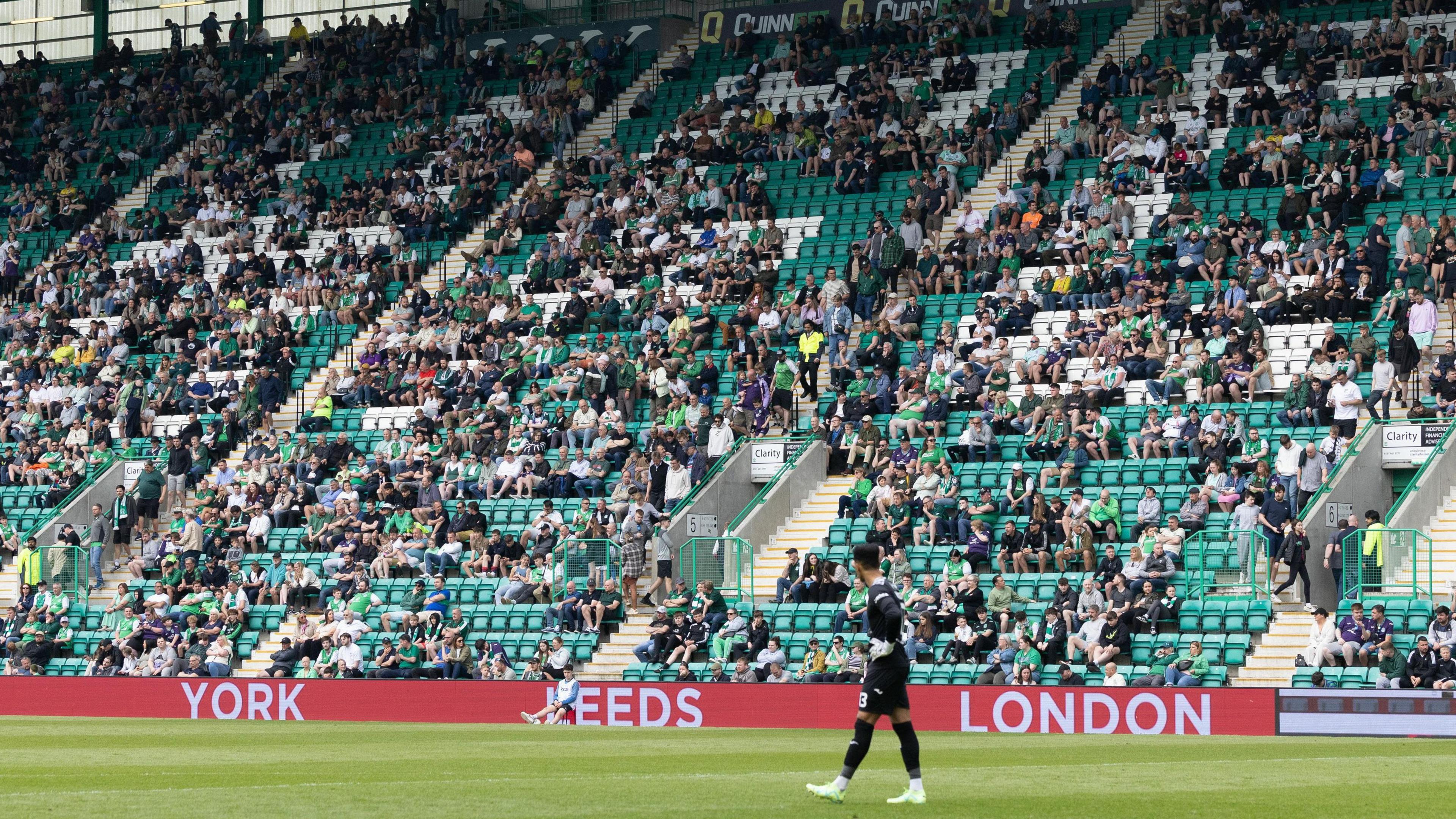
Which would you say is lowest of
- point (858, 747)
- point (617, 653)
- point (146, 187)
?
point (617, 653)

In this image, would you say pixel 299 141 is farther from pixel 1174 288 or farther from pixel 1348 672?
pixel 1348 672

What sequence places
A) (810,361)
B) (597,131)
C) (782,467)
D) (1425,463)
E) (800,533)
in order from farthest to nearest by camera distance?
(597,131)
(810,361)
(782,467)
(800,533)
(1425,463)

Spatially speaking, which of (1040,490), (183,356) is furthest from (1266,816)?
(183,356)

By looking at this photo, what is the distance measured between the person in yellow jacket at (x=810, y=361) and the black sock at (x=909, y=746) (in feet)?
68.8

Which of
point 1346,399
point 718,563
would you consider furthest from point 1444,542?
point 718,563

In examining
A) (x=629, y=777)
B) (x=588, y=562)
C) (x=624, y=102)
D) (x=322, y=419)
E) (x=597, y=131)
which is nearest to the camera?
(x=629, y=777)

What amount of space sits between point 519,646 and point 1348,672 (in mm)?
11472

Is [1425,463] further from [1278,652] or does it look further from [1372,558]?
[1278,652]

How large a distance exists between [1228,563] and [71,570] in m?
18.5

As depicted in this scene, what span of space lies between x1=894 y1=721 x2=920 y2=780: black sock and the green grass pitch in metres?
0.24

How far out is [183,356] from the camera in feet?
130

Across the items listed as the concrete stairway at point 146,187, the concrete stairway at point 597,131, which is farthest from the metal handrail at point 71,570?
the concrete stairway at point 146,187

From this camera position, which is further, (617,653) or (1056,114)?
(1056,114)

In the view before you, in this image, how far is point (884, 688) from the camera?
12.6 meters
